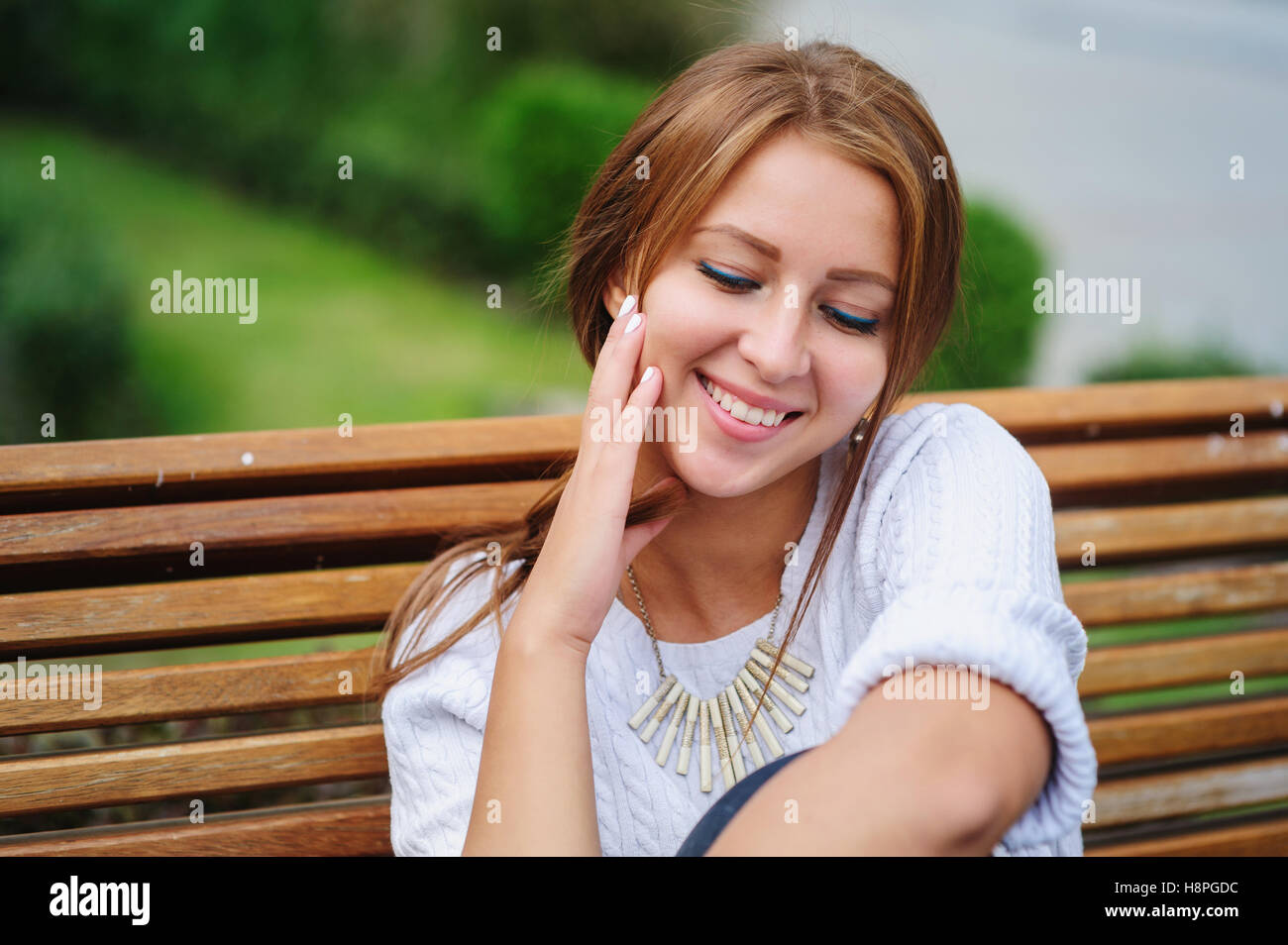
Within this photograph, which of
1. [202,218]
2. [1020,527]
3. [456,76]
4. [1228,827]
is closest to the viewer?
[1020,527]

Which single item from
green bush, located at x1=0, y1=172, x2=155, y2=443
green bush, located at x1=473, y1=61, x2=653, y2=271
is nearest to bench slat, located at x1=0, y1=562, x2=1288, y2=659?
green bush, located at x1=0, y1=172, x2=155, y2=443

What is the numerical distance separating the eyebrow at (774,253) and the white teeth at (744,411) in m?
0.23

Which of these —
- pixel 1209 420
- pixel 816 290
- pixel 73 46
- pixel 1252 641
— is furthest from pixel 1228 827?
pixel 73 46

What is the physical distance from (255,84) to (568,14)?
212 centimetres

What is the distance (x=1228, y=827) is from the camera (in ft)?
8.25

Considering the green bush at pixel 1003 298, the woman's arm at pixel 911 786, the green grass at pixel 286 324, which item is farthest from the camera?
the green grass at pixel 286 324

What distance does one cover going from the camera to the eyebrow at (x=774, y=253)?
1.64 metres

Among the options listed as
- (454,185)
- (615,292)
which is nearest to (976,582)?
(615,292)

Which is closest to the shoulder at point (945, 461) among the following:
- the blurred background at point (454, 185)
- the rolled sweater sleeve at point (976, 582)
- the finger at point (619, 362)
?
the rolled sweater sleeve at point (976, 582)

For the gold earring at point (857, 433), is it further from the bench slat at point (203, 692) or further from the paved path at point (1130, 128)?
the paved path at point (1130, 128)

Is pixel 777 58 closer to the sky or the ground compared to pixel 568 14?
closer to the ground

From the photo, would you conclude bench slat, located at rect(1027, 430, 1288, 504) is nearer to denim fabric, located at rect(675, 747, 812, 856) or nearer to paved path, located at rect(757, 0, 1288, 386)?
denim fabric, located at rect(675, 747, 812, 856)

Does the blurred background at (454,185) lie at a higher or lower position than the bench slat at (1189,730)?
higher

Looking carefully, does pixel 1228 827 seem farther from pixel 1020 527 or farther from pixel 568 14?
pixel 568 14
